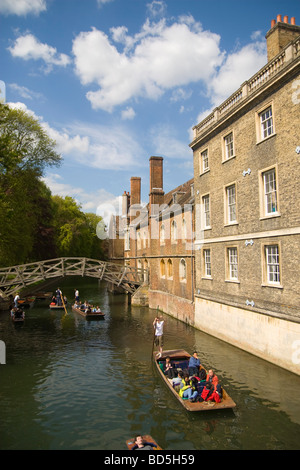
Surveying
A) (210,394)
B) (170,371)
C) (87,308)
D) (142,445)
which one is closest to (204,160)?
(170,371)

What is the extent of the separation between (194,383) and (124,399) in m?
2.42

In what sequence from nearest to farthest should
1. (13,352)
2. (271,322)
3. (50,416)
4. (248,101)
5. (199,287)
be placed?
1. (50,416)
2. (271,322)
3. (248,101)
4. (13,352)
5. (199,287)

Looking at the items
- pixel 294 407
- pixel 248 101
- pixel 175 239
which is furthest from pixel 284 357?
pixel 175 239

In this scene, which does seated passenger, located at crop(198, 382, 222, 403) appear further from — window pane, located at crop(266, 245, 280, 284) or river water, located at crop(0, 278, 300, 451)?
window pane, located at crop(266, 245, 280, 284)

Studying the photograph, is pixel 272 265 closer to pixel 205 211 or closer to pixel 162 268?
pixel 205 211

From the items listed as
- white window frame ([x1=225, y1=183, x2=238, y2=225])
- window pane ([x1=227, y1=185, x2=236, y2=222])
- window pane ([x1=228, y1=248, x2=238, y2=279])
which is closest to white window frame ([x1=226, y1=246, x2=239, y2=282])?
window pane ([x1=228, y1=248, x2=238, y2=279])

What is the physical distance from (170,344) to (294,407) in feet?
27.2

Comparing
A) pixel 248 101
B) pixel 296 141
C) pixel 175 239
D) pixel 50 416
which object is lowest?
pixel 50 416

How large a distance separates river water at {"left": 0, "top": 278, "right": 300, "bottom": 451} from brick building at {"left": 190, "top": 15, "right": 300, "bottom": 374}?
1.49 metres

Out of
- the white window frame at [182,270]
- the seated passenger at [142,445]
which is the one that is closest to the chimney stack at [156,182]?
the white window frame at [182,270]

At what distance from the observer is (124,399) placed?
36.0 feet

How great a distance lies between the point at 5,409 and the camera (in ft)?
33.5

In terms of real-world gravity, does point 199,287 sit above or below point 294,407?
above

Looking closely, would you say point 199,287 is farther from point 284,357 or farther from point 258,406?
point 258,406
